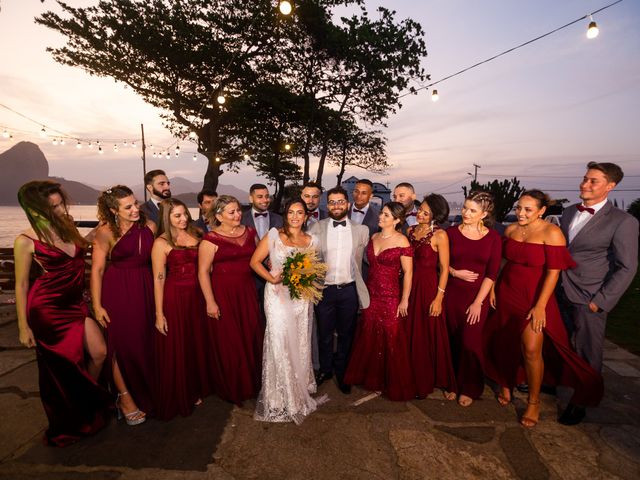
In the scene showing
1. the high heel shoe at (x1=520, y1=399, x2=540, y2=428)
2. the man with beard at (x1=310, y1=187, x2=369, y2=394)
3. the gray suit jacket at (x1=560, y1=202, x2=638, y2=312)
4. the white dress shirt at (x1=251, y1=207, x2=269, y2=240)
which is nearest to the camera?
the gray suit jacket at (x1=560, y1=202, x2=638, y2=312)

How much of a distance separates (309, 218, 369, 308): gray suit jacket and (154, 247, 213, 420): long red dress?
1.47 meters

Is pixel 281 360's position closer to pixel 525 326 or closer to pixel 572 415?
pixel 525 326

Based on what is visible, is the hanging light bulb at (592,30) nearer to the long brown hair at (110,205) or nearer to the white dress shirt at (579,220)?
the white dress shirt at (579,220)

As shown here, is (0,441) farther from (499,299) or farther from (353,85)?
(353,85)

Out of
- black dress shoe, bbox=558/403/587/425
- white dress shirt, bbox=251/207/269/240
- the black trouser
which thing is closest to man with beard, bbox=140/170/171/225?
white dress shirt, bbox=251/207/269/240

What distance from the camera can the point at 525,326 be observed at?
358 centimetres

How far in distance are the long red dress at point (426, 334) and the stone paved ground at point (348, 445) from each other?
266 mm

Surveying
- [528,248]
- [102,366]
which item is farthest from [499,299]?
[102,366]

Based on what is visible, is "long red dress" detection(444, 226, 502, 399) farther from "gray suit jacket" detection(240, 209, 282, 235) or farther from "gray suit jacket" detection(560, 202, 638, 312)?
"gray suit jacket" detection(240, 209, 282, 235)

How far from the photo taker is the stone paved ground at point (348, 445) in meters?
2.88

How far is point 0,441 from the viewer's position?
3260 millimetres

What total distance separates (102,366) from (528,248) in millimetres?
4681

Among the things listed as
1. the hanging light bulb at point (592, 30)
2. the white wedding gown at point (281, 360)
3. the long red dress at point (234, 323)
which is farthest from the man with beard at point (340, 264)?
the hanging light bulb at point (592, 30)

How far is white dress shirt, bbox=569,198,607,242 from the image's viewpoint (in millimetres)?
3605
